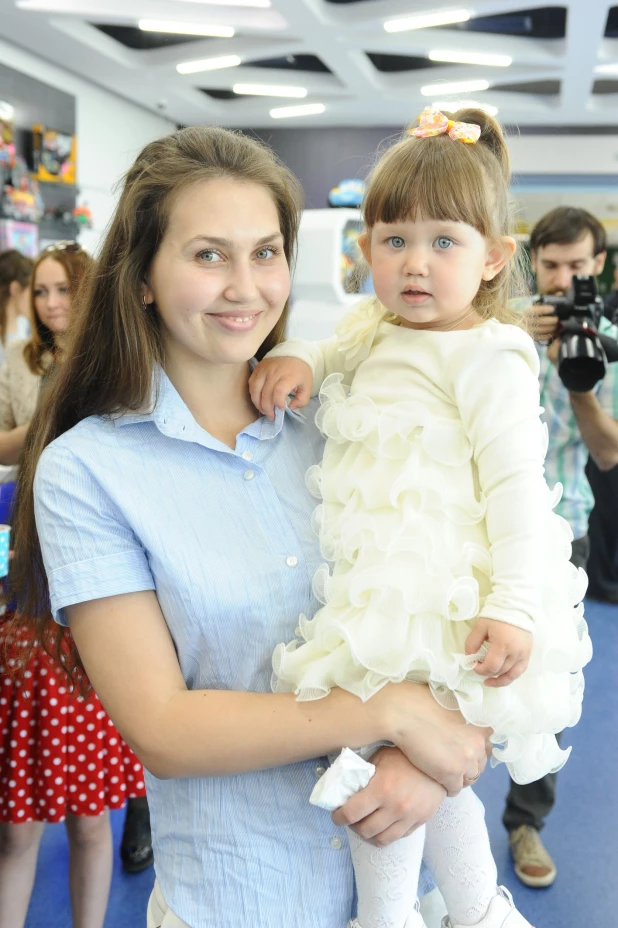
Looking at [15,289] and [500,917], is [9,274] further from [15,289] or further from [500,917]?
[500,917]

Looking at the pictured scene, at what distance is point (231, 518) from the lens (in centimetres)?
119

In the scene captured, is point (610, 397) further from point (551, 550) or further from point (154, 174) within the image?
point (154, 174)

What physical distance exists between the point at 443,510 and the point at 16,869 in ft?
4.93

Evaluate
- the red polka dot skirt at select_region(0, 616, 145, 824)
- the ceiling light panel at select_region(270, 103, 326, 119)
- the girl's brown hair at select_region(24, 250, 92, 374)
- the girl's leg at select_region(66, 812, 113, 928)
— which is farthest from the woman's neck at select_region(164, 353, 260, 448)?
the ceiling light panel at select_region(270, 103, 326, 119)

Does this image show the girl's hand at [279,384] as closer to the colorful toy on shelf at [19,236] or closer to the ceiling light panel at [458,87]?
the colorful toy on shelf at [19,236]

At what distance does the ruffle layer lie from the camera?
113 cm

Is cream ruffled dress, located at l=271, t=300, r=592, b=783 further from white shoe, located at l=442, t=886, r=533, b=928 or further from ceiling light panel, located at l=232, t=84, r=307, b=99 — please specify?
ceiling light panel, located at l=232, t=84, r=307, b=99

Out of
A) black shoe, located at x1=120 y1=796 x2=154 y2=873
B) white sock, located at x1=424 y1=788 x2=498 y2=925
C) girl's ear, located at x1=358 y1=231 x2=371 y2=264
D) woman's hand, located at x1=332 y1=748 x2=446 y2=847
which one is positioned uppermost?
girl's ear, located at x1=358 y1=231 x2=371 y2=264

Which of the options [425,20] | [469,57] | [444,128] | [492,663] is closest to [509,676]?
[492,663]

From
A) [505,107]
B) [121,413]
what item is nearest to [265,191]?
[121,413]

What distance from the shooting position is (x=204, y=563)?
114 cm

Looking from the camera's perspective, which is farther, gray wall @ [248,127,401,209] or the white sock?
gray wall @ [248,127,401,209]

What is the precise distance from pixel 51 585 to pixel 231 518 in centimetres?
25

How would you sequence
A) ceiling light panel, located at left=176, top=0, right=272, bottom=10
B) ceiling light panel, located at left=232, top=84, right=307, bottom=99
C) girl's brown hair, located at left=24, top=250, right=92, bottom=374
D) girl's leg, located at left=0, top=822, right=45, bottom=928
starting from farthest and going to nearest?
ceiling light panel, located at left=232, top=84, right=307, bottom=99 < ceiling light panel, located at left=176, top=0, right=272, bottom=10 < girl's brown hair, located at left=24, top=250, right=92, bottom=374 < girl's leg, located at left=0, top=822, right=45, bottom=928
